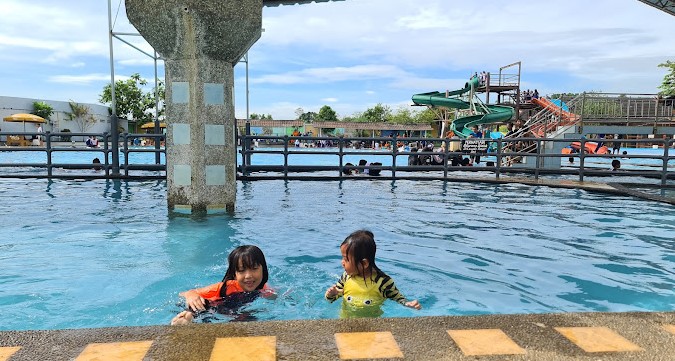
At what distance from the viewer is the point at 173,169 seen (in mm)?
7602

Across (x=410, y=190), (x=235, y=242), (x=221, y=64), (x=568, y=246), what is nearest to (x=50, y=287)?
(x=235, y=242)

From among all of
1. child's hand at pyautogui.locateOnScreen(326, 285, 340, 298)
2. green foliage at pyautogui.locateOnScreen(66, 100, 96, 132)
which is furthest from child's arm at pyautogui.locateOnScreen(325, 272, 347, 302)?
green foliage at pyautogui.locateOnScreen(66, 100, 96, 132)

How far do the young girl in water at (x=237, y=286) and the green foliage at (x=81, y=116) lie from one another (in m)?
51.2

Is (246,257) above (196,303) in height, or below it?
above

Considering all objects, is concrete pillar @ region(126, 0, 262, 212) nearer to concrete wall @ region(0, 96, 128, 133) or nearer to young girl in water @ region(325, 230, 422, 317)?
Answer: young girl in water @ region(325, 230, 422, 317)

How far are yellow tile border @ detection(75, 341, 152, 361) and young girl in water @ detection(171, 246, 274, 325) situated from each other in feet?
3.99

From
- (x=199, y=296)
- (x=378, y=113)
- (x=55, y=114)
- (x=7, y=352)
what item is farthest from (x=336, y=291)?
(x=378, y=113)

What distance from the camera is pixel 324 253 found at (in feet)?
17.6

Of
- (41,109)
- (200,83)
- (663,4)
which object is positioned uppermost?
(663,4)

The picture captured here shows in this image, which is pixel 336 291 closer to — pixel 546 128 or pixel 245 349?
pixel 245 349

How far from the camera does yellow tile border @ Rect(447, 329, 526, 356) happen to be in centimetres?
207

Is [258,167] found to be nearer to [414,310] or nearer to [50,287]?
[50,287]

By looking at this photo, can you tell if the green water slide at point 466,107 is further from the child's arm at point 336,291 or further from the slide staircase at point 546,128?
the child's arm at point 336,291

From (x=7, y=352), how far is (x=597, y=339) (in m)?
2.61
